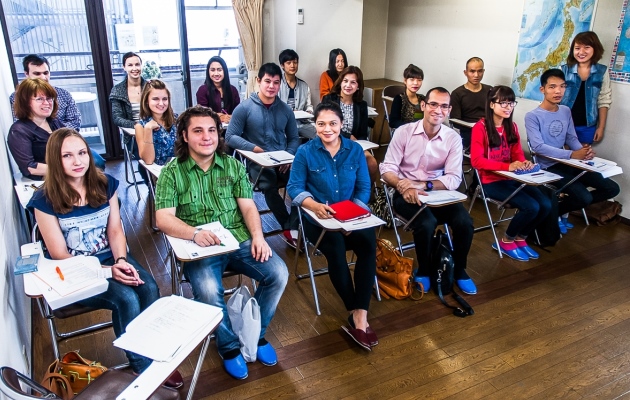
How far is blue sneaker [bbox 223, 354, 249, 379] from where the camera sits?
2447 mm

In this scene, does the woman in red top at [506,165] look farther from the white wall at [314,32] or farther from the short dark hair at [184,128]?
the white wall at [314,32]

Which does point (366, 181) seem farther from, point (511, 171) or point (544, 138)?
point (544, 138)

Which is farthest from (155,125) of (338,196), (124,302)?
(124,302)

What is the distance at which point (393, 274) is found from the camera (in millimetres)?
3213

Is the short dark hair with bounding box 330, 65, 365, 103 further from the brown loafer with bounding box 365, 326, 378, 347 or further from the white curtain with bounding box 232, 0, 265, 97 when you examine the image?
the brown loafer with bounding box 365, 326, 378, 347

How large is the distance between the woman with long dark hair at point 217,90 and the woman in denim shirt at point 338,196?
2.18 m

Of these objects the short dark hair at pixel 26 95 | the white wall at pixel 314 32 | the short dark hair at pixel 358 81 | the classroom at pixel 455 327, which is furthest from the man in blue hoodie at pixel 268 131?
the white wall at pixel 314 32

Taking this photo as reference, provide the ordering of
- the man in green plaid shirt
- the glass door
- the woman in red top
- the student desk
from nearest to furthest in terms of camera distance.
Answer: the man in green plaid shirt → the woman in red top → the glass door → the student desk

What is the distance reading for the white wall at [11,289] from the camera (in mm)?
2000

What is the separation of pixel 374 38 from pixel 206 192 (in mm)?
5207

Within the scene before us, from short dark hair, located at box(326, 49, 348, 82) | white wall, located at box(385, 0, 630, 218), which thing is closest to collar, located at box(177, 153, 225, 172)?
short dark hair, located at box(326, 49, 348, 82)

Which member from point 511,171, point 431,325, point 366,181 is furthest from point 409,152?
point 431,325

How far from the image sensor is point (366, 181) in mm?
3109

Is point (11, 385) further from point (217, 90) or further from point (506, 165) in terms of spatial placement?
point (217, 90)
